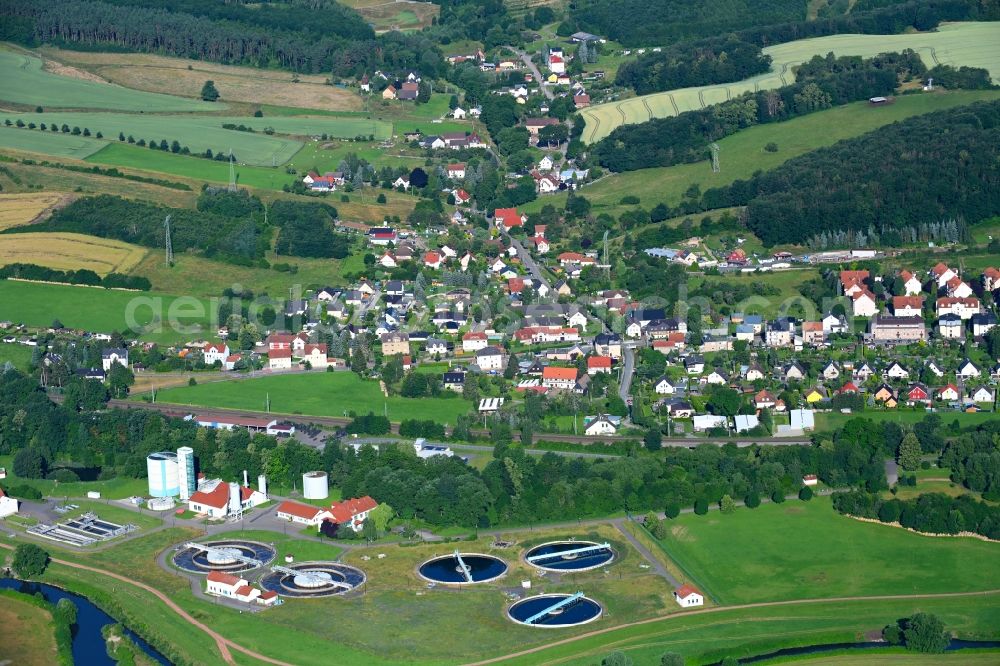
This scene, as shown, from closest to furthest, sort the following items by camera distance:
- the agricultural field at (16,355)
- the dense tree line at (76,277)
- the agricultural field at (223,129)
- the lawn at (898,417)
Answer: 1. the lawn at (898,417)
2. the agricultural field at (16,355)
3. the dense tree line at (76,277)
4. the agricultural field at (223,129)

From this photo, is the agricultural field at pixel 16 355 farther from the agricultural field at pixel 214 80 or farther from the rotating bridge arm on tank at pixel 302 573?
the agricultural field at pixel 214 80

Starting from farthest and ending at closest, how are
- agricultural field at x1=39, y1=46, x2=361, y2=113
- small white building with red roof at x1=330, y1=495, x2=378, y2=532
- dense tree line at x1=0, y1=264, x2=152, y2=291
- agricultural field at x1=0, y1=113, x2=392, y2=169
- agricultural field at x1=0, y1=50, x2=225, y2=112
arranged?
agricultural field at x1=39, y1=46, x2=361, y2=113 < agricultural field at x1=0, y1=50, x2=225, y2=112 < agricultural field at x1=0, y1=113, x2=392, y2=169 < dense tree line at x1=0, y1=264, x2=152, y2=291 < small white building with red roof at x1=330, y1=495, x2=378, y2=532

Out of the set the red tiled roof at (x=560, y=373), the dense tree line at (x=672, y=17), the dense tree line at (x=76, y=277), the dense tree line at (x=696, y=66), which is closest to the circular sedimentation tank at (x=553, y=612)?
the red tiled roof at (x=560, y=373)

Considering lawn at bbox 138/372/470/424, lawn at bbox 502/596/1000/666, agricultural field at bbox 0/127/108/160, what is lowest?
lawn at bbox 502/596/1000/666

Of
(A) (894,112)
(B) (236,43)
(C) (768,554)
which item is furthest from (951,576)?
(B) (236,43)

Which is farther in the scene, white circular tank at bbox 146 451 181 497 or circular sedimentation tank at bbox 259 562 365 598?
white circular tank at bbox 146 451 181 497

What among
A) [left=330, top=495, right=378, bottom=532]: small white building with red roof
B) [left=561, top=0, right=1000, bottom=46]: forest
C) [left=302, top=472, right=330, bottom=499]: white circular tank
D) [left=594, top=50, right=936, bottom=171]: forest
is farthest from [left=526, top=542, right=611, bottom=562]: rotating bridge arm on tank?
[left=561, top=0, right=1000, bottom=46]: forest

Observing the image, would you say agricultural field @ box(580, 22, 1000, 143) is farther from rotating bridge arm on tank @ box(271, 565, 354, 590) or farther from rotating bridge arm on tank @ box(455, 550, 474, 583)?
rotating bridge arm on tank @ box(271, 565, 354, 590)
